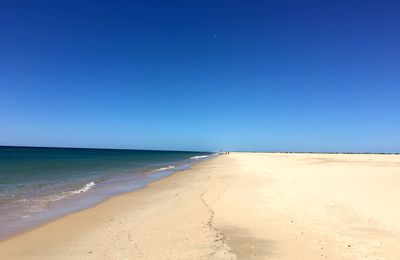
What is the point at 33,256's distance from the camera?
7.00 meters

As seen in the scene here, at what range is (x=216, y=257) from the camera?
648 cm

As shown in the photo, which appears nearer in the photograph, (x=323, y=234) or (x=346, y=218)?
(x=323, y=234)

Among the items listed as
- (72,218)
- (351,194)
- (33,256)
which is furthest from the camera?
(351,194)

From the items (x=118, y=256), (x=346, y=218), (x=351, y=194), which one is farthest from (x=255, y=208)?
(x=118, y=256)

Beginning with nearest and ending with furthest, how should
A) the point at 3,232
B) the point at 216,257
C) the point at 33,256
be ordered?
the point at 216,257
the point at 33,256
the point at 3,232

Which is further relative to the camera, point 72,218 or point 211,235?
point 72,218

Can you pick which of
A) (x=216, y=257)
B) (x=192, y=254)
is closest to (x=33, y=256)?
(x=192, y=254)

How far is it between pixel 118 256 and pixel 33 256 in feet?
6.76

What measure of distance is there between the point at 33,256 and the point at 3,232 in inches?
124

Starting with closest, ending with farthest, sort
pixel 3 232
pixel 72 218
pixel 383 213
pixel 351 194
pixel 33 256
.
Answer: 1. pixel 33 256
2. pixel 3 232
3. pixel 383 213
4. pixel 72 218
5. pixel 351 194

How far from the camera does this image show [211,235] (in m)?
8.14

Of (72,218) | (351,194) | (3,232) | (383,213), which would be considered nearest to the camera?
(3,232)

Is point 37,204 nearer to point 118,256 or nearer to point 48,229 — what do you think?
point 48,229

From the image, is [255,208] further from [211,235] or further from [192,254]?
[192,254]
